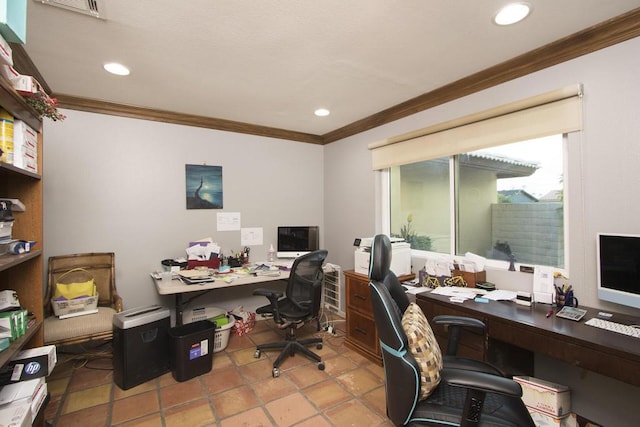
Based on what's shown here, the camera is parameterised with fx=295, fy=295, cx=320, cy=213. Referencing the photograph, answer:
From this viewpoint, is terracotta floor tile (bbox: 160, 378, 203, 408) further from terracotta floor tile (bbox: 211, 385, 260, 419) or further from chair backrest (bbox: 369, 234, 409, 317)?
chair backrest (bbox: 369, 234, 409, 317)

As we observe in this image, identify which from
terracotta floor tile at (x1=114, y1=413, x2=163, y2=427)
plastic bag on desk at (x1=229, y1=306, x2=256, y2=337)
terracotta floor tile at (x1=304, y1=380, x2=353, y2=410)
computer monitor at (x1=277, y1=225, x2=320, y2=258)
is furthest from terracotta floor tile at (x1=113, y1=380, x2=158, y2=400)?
computer monitor at (x1=277, y1=225, x2=320, y2=258)

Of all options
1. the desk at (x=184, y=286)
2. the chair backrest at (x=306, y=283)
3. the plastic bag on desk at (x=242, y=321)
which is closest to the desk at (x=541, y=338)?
the chair backrest at (x=306, y=283)

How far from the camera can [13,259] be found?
1372mm

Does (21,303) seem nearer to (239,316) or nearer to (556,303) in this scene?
(239,316)

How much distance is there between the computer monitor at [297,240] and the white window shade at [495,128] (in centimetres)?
128

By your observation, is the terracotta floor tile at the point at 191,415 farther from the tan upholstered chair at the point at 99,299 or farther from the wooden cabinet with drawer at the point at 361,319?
the wooden cabinet with drawer at the point at 361,319

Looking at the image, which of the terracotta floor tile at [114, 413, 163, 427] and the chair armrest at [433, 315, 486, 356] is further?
the terracotta floor tile at [114, 413, 163, 427]

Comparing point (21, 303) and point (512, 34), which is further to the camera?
point (512, 34)

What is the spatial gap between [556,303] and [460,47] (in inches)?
71.8

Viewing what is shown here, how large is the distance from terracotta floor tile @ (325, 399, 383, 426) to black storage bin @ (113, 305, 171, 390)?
1494mm

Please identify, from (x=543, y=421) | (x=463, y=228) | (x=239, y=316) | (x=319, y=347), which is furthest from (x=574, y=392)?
(x=239, y=316)

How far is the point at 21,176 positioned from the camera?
1685 mm

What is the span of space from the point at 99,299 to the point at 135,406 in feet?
4.03

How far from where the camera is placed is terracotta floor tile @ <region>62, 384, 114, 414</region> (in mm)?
2119
